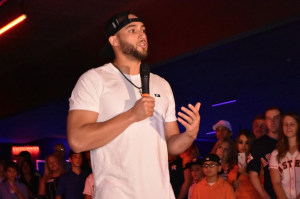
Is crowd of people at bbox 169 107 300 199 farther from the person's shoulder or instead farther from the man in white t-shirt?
the person's shoulder

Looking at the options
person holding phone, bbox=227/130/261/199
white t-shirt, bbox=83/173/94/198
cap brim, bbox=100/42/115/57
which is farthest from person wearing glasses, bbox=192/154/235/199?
cap brim, bbox=100/42/115/57

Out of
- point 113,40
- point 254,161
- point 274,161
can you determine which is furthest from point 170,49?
point 113,40

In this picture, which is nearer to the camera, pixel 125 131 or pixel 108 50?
pixel 125 131

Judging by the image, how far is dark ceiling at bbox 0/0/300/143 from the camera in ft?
19.3

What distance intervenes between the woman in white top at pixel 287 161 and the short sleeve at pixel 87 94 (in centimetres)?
279

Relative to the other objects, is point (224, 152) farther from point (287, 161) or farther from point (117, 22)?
point (117, 22)

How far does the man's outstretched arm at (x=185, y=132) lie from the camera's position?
222cm

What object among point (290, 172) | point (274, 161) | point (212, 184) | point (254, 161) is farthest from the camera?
point (212, 184)

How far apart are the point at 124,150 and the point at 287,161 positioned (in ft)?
9.08

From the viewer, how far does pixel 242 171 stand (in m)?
5.06

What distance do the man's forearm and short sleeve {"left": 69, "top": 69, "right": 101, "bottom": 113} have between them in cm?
45

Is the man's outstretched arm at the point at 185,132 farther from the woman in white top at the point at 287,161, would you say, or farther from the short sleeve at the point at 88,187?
the short sleeve at the point at 88,187

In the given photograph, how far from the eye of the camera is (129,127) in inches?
85.8

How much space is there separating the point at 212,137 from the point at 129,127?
1700 cm
